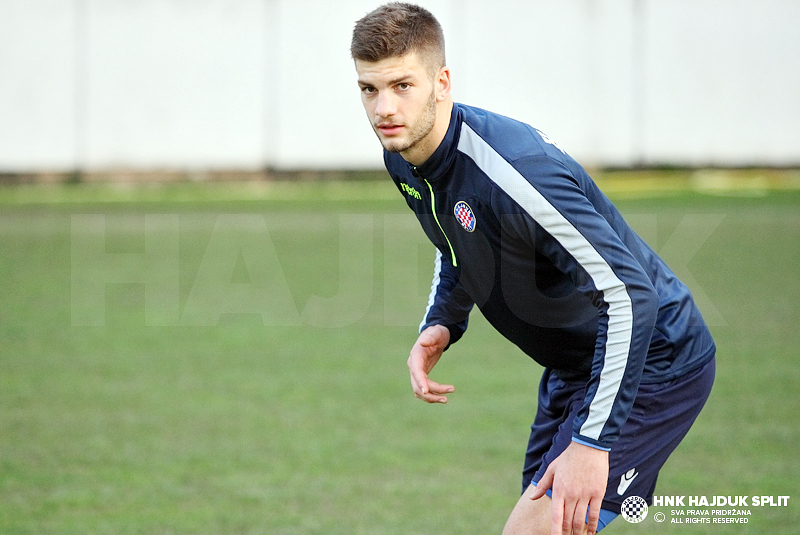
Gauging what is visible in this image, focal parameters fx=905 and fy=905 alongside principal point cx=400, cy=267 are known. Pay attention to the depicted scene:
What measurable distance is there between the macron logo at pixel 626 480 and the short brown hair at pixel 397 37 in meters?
1.35

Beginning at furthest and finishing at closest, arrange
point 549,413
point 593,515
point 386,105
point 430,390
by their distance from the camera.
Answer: point 549,413, point 430,390, point 386,105, point 593,515

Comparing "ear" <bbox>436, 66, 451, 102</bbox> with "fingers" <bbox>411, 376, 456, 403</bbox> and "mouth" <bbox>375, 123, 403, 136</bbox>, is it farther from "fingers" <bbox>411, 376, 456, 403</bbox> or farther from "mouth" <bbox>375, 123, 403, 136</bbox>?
"fingers" <bbox>411, 376, 456, 403</bbox>

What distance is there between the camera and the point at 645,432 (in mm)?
2803

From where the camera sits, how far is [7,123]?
17891 millimetres

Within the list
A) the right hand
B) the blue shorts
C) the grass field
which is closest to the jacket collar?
the right hand

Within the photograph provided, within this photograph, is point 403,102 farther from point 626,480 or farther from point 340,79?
point 340,79

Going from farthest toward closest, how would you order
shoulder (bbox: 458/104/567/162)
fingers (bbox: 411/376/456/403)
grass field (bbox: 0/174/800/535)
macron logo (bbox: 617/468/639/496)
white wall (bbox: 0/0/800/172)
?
white wall (bbox: 0/0/800/172) < grass field (bbox: 0/174/800/535) < fingers (bbox: 411/376/456/403) < macron logo (bbox: 617/468/639/496) < shoulder (bbox: 458/104/567/162)

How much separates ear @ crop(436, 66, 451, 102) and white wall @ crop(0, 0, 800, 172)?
52.1ft

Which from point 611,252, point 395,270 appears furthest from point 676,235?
point 611,252

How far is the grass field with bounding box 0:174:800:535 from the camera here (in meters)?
4.30

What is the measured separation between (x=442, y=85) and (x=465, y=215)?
1.35 ft

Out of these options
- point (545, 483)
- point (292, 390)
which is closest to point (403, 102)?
point (545, 483)

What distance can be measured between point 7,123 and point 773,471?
1688 cm

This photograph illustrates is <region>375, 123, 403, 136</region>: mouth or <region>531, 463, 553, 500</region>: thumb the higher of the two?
<region>375, 123, 403, 136</region>: mouth
